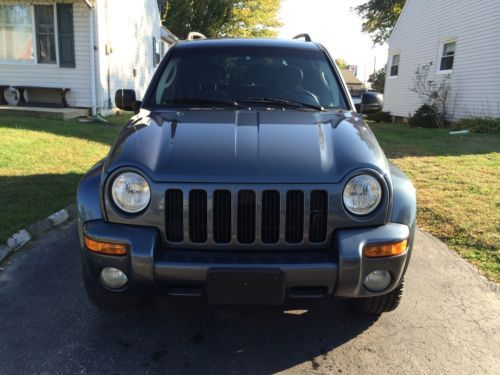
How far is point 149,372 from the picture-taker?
2.45 metres

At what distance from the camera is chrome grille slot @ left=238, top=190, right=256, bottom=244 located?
2.37m

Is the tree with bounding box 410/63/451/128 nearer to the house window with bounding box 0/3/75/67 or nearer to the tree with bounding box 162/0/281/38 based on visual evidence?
the house window with bounding box 0/3/75/67

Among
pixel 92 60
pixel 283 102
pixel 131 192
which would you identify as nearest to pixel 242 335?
pixel 131 192

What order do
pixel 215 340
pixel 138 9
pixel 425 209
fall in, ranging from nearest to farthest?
pixel 215 340 < pixel 425 209 < pixel 138 9

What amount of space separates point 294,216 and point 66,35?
13.1 m

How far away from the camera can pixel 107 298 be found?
9.05 ft

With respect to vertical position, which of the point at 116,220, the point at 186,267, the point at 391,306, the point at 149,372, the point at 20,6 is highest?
the point at 20,6

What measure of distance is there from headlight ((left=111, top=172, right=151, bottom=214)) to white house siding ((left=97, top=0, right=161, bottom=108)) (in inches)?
373

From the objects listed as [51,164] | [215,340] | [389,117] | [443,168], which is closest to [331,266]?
[215,340]

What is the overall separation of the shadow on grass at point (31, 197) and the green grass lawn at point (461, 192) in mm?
4234

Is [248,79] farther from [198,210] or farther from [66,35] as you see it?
[66,35]

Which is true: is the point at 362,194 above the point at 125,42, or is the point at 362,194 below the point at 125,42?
below

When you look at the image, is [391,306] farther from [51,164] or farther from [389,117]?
[389,117]

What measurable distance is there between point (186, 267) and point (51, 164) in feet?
17.4
